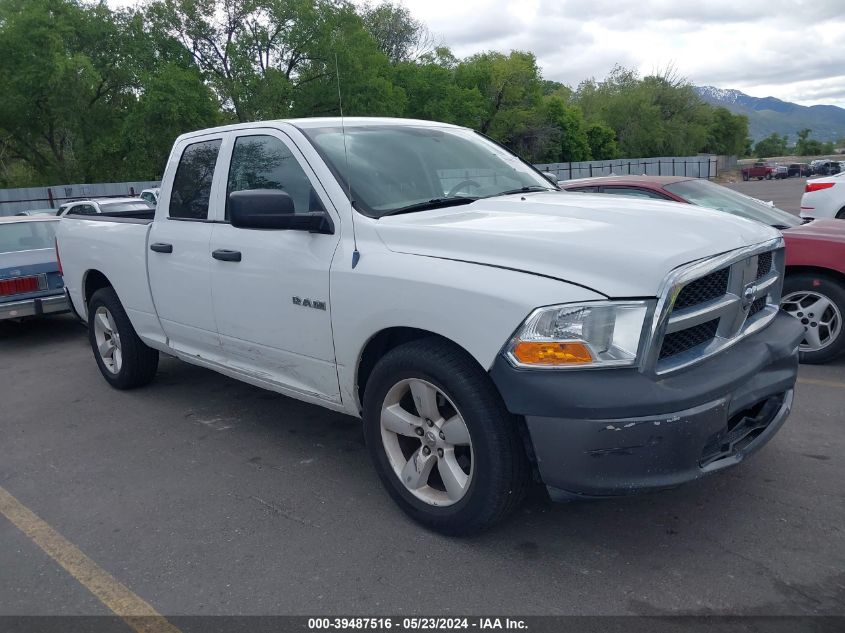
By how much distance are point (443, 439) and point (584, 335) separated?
83cm

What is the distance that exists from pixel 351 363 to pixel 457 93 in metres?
54.8

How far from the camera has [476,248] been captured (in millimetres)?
3121

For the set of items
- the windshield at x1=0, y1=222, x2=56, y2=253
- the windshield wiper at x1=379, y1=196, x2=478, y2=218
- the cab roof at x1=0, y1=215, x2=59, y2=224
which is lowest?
the windshield at x1=0, y1=222, x2=56, y2=253

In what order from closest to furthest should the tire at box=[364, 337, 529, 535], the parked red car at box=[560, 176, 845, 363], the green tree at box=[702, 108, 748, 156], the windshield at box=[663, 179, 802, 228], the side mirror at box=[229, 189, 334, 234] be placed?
the tire at box=[364, 337, 529, 535], the side mirror at box=[229, 189, 334, 234], the parked red car at box=[560, 176, 845, 363], the windshield at box=[663, 179, 802, 228], the green tree at box=[702, 108, 748, 156]

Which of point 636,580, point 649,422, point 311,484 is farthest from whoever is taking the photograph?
point 311,484

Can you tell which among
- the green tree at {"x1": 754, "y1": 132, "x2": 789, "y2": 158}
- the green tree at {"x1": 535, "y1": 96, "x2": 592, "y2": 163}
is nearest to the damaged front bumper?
the green tree at {"x1": 535, "y1": 96, "x2": 592, "y2": 163}

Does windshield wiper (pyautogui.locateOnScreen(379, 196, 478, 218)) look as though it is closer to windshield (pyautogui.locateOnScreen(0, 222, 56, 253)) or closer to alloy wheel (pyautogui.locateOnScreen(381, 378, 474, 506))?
alloy wheel (pyautogui.locateOnScreen(381, 378, 474, 506))

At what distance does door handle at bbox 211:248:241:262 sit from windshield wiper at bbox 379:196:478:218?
1.03m

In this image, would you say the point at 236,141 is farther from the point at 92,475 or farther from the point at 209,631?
the point at 209,631

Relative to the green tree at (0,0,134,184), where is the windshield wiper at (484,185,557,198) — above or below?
below

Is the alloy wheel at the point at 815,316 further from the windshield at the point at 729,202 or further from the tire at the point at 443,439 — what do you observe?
the tire at the point at 443,439

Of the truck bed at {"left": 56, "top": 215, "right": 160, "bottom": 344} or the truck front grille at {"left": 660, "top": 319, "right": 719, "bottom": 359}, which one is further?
the truck bed at {"left": 56, "top": 215, "right": 160, "bottom": 344}

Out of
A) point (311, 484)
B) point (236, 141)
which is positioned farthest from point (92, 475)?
point (236, 141)

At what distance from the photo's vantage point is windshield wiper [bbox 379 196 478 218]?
3693 mm
